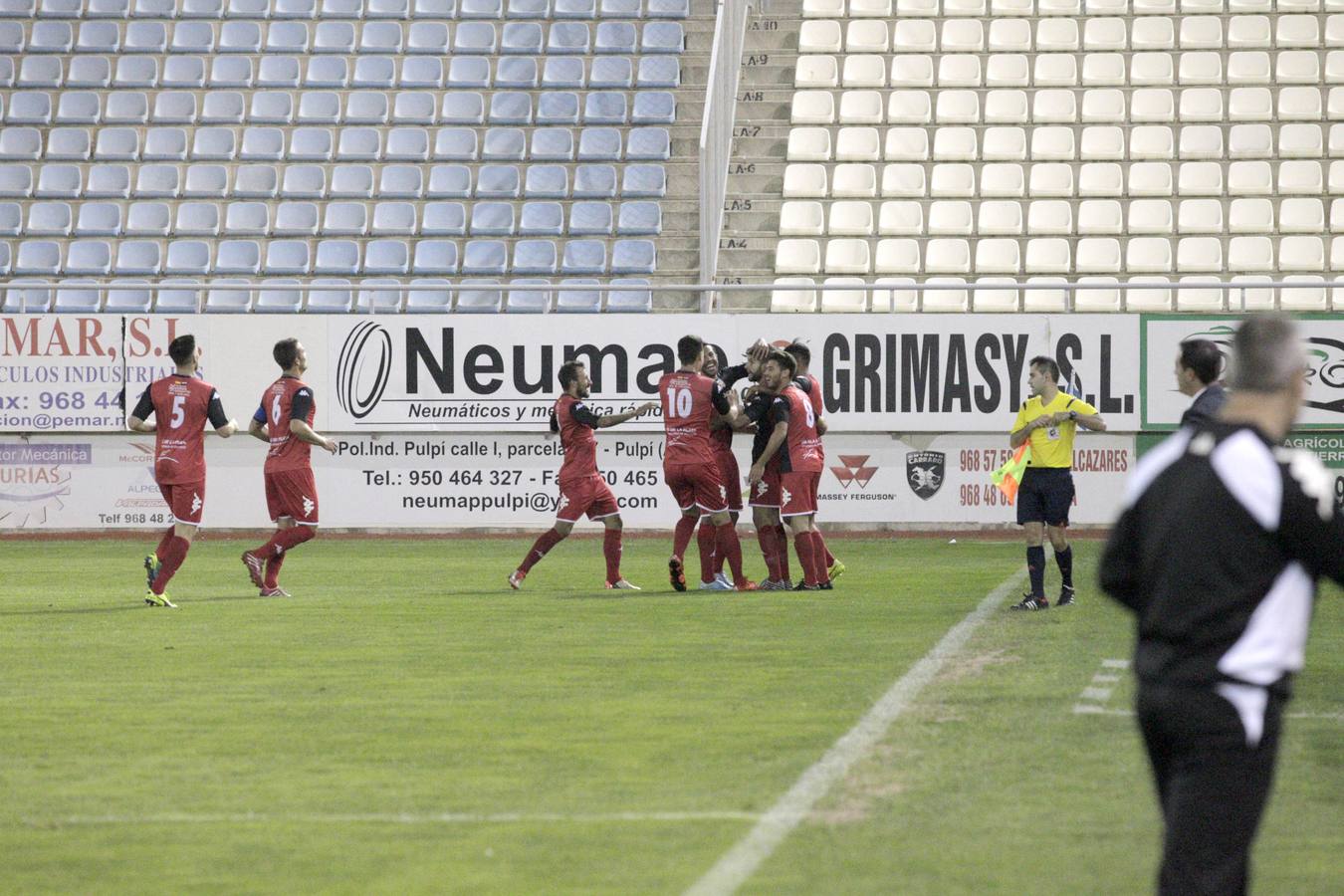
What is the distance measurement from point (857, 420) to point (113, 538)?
9821 millimetres

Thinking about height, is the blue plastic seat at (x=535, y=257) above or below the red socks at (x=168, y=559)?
above

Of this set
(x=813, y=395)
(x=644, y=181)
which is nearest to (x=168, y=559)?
(x=813, y=395)

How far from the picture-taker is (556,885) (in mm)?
5660

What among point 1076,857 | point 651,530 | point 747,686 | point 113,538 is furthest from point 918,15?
point 1076,857

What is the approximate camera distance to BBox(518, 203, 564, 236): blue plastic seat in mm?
27734

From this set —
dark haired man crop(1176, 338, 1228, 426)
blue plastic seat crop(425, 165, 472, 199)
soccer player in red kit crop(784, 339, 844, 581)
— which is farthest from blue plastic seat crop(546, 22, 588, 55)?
dark haired man crop(1176, 338, 1228, 426)

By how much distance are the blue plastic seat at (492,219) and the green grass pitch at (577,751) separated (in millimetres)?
13380

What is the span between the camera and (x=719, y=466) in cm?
1620

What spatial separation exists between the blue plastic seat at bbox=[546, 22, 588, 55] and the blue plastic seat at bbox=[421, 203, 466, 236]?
12.5 ft

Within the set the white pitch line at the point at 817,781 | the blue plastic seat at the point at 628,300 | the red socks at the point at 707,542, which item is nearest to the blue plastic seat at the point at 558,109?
the blue plastic seat at the point at 628,300

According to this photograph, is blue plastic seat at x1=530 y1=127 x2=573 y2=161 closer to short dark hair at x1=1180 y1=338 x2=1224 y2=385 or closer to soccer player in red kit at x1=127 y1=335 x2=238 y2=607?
soccer player in red kit at x1=127 y1=335 x2=238 y2=607

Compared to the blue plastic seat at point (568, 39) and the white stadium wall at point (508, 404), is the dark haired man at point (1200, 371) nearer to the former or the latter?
the white stadium wall at point (508, 404)

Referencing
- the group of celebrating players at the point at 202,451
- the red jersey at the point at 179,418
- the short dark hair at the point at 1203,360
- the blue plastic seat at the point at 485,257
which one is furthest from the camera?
the blue plastic seat at the point at 485,257

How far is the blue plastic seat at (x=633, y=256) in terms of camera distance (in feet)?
88.9
